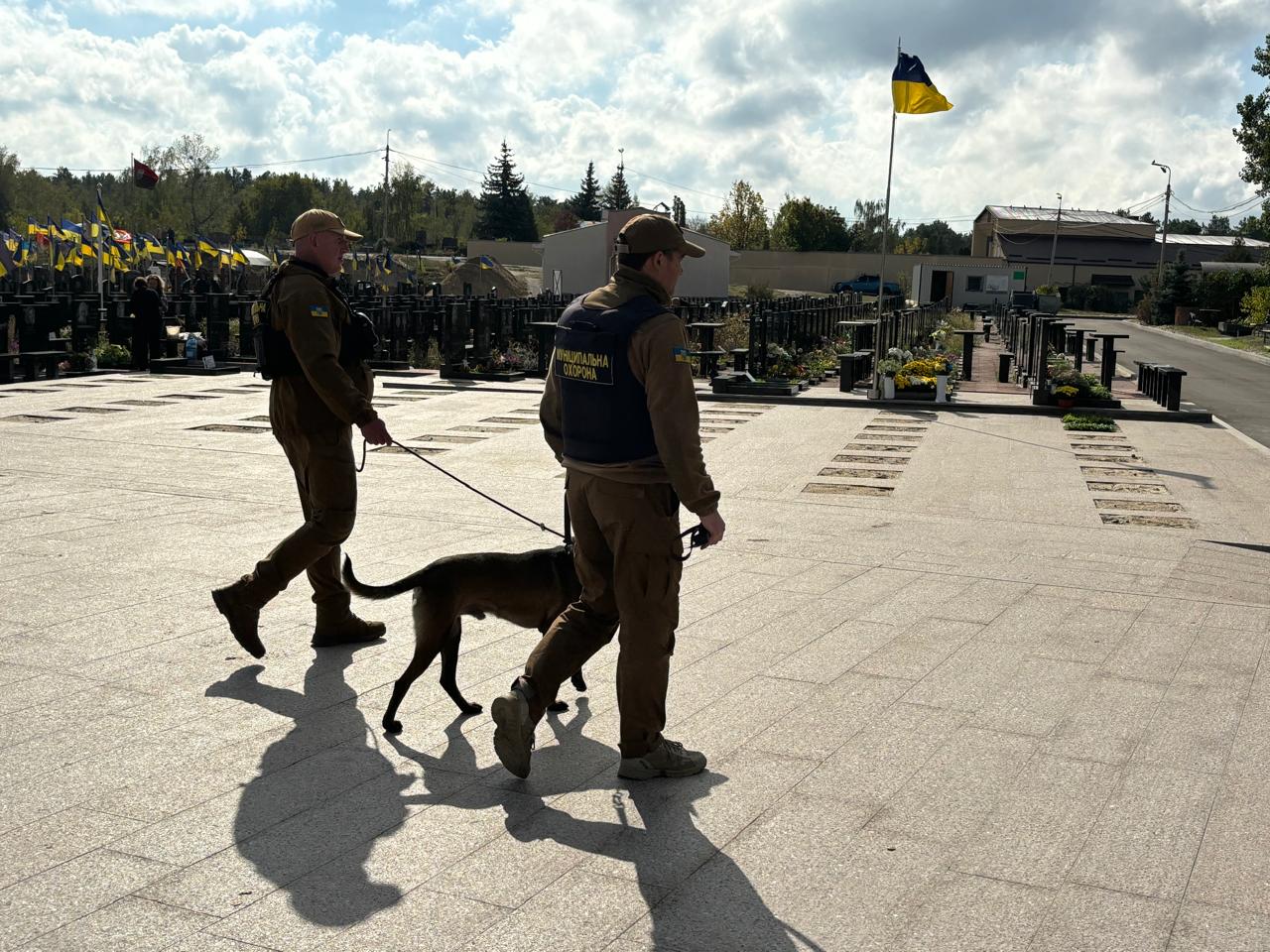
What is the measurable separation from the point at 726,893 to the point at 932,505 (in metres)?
7.66

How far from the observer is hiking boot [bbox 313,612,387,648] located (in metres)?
5.80

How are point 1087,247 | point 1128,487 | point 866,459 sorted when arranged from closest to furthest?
point 1128,487, point 866,459, point 1087,247

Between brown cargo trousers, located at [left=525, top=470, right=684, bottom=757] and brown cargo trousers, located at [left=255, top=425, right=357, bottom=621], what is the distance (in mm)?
1659

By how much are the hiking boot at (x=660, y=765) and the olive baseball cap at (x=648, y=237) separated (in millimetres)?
1650

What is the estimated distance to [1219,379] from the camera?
89.9 feet

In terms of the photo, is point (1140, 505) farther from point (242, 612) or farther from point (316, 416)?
point (242, 612)

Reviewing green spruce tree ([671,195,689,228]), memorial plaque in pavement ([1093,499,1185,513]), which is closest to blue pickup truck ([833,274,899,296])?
green spruce tree ([671,195,689,228])

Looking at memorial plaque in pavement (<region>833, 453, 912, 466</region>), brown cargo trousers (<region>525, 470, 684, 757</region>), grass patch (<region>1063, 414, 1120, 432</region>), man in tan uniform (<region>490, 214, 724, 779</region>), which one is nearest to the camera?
man in tan uniform (<region>490, 214, 724, 779</region>)

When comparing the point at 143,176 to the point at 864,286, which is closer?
the point at 143,176

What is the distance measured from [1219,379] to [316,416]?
25991mm

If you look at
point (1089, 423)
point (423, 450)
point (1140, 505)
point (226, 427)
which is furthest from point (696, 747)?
point (1089, 423)

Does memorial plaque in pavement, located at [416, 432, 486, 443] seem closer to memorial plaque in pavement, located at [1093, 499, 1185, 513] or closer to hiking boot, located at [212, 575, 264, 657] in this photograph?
memorial plaque in pavement, located at [1093, 499, 1185, 513]

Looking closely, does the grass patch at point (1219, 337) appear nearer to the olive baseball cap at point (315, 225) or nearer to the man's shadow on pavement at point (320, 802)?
the olive baseball cap at point (315, 225)

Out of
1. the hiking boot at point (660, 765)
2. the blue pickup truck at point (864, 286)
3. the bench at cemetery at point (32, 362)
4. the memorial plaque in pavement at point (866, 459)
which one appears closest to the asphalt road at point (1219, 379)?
the memorial plaque in pavement at point (866, 459)
